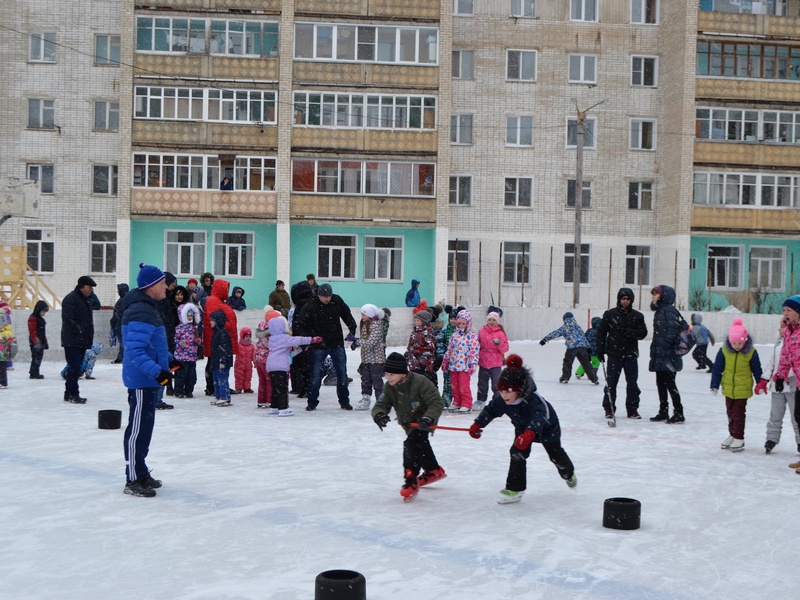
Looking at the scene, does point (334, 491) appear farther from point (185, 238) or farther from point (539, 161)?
point (539, 161)

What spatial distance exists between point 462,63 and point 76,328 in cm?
2528

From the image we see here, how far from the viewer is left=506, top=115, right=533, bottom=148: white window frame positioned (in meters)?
35.8

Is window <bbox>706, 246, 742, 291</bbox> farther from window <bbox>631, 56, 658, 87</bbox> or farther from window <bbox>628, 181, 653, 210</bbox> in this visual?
window <bbox>631, 56, 658, 87</bbox>

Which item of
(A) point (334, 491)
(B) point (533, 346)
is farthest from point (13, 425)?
Answer: (B) point (533, 346)

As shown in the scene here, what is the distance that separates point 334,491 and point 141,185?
86.9 feet

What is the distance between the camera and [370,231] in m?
33.9

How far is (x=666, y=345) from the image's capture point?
12109mm

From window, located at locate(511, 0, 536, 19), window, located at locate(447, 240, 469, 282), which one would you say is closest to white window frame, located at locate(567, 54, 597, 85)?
window, located at locate(511, 0, 536, 19)

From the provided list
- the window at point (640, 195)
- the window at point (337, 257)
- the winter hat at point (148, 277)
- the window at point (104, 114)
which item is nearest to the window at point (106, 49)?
the window at point (104, 114)

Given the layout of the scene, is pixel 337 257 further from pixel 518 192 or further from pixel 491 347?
pixel 491 347

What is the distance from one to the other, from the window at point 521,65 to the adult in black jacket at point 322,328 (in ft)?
80.4

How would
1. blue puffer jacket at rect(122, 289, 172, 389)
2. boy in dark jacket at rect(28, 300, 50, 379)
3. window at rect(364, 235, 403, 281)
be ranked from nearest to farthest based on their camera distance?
blue puffer jacket at rect(122, 289, 172, 389) < boy in dark jacket at rect(28, 300, 50, 379) < window at rect(364, 235, 403, 281)

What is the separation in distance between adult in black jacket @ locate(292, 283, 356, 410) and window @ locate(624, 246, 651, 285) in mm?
24796

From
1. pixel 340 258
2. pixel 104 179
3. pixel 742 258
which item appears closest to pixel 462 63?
pixel 340 258
